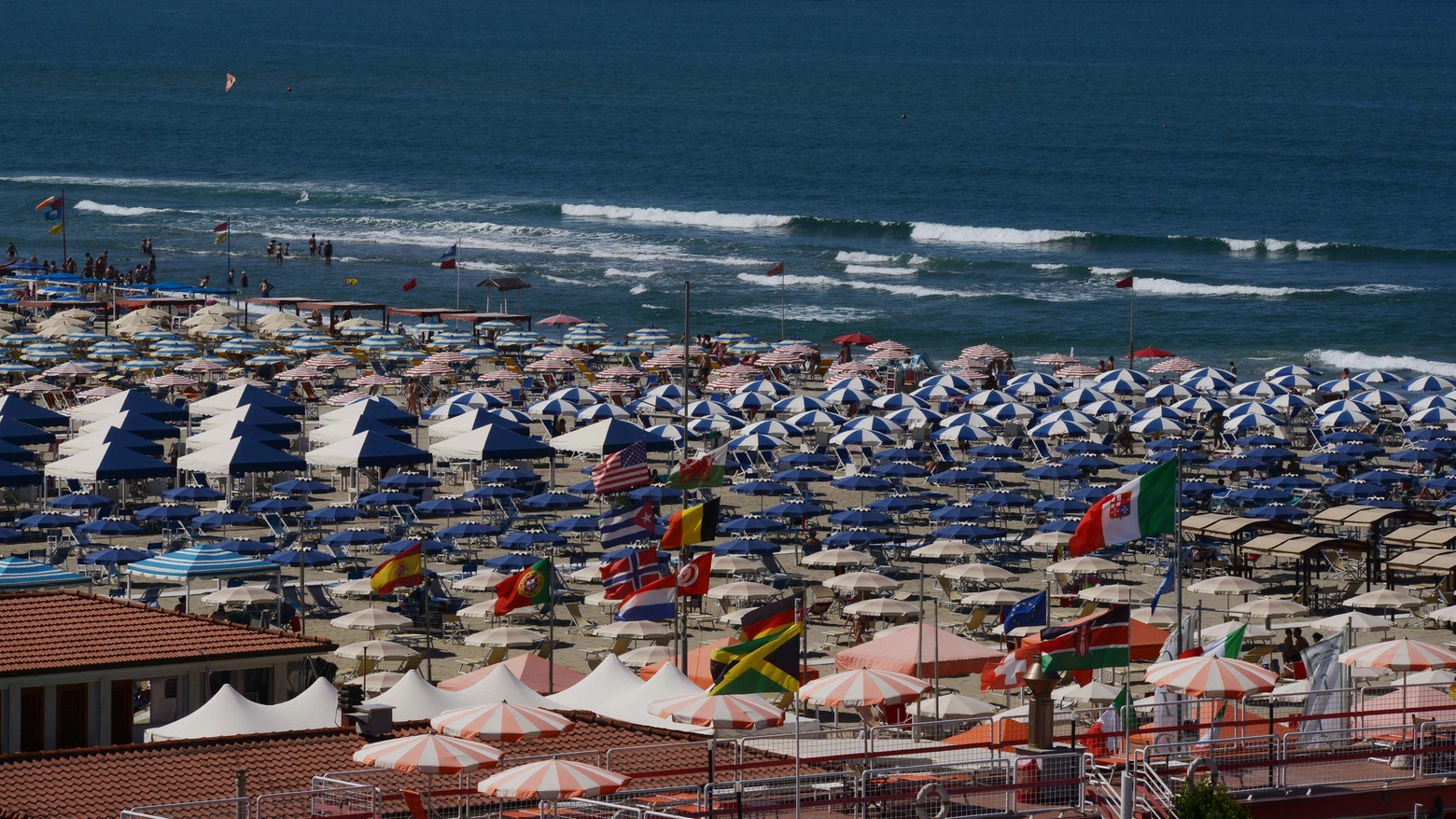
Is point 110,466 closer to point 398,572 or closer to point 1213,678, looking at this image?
point 398,572

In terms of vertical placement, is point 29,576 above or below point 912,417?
below

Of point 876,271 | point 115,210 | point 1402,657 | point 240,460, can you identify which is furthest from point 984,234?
point 1402,657

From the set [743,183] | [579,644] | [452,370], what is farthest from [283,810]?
[743,183]

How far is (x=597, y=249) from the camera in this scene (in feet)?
276

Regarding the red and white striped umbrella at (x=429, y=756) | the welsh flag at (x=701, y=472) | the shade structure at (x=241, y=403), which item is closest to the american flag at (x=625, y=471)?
the welsh flag at (x=701, y=472)

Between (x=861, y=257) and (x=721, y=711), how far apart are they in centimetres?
6765

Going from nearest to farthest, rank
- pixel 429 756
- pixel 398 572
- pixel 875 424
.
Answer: pixel 429 756, pixel 398 572, pixel 875 424

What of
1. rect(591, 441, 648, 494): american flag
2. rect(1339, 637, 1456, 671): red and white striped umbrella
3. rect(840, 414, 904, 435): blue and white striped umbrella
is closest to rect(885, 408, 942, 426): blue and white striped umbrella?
rect(840, 414, 904, 435): blue and white striped umbrella

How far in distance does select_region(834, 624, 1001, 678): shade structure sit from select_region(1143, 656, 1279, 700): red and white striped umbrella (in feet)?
16.3

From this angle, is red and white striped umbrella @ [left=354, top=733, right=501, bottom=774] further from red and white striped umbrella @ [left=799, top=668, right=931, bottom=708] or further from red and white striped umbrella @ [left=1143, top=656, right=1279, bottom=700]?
red and white striped umbrella @ [left=1143, top=656, right=1279, bottom=700]

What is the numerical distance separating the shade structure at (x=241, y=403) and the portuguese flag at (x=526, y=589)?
15.5 meters

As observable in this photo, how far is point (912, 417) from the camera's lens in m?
37.9

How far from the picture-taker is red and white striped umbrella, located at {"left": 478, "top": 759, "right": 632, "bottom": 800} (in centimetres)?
1238

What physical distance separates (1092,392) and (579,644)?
58.0 feet
